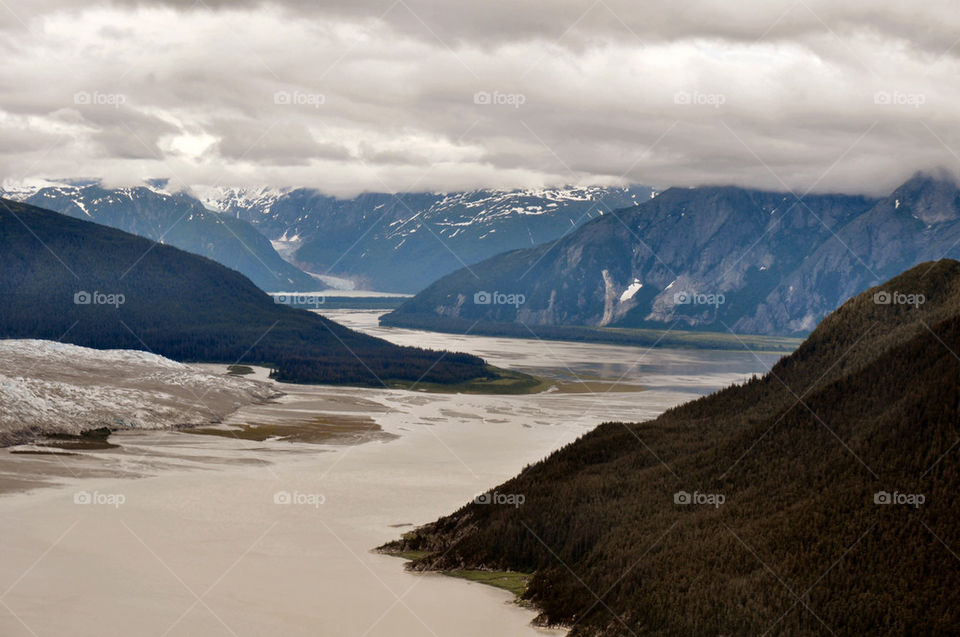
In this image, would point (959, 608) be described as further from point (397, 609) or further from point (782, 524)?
point (397, 609)

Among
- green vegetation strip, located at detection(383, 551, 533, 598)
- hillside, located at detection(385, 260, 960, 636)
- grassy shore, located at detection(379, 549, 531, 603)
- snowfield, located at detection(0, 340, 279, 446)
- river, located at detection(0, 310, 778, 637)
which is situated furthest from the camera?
snowfield, located at detection(0, 340, 279, 446)

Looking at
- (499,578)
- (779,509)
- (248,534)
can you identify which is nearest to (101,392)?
(248,534)


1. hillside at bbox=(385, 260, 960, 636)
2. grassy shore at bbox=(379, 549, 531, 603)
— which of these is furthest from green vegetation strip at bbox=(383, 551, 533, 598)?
hillside at bbox=(385, 260, 960, 636)

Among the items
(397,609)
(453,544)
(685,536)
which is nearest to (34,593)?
(397,609)

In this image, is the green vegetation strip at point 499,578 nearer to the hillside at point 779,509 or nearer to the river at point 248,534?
the hillside at point 779,509

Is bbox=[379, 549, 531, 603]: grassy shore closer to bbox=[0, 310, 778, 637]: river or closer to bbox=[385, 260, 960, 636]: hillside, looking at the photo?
bbox=[385, 260, 960, 636]: hillside

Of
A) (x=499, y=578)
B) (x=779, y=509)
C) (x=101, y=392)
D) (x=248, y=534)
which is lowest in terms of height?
(x=499, y=578)

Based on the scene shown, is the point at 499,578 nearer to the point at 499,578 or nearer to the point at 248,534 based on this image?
the point at 499,578
